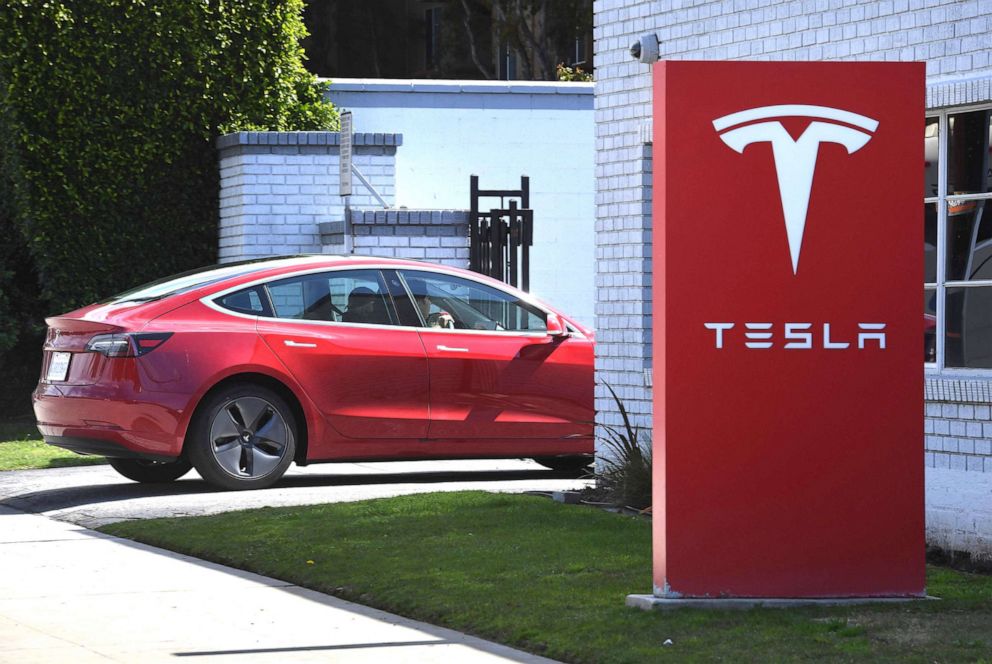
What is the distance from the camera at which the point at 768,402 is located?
23.9 ft

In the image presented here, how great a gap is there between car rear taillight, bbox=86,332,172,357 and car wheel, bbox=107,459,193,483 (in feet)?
4.86

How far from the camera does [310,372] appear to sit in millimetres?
11836

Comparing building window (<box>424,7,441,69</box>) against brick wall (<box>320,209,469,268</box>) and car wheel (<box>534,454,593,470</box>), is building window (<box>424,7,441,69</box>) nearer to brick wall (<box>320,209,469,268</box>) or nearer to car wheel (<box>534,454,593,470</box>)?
brick wall (<box>320,209,469,268</box>)

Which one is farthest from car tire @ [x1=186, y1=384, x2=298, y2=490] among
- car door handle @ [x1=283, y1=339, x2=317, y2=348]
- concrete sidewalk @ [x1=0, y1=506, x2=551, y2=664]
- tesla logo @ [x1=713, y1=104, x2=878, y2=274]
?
tesla logo @ [x1=713, y1=104, x2=878, y2=274]

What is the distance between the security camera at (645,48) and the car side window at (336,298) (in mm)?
2394

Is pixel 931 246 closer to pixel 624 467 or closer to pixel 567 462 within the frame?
pixel 624 467

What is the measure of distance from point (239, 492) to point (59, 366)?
1.42 meters

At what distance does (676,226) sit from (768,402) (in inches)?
31.6

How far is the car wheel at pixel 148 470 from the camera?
12633 mm

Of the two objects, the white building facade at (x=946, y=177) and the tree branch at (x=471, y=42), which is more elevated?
the tree branch at (x=471, y=42)

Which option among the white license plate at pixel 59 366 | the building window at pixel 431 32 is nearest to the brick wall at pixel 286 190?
the white license plate at pixel 59 366

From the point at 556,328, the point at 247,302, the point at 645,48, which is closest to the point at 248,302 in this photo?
the point at 247,302

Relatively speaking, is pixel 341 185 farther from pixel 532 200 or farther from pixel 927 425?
pixel 927 425

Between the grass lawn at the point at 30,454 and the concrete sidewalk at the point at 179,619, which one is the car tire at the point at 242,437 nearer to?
the concrete sidewalk at the point at 179,619
